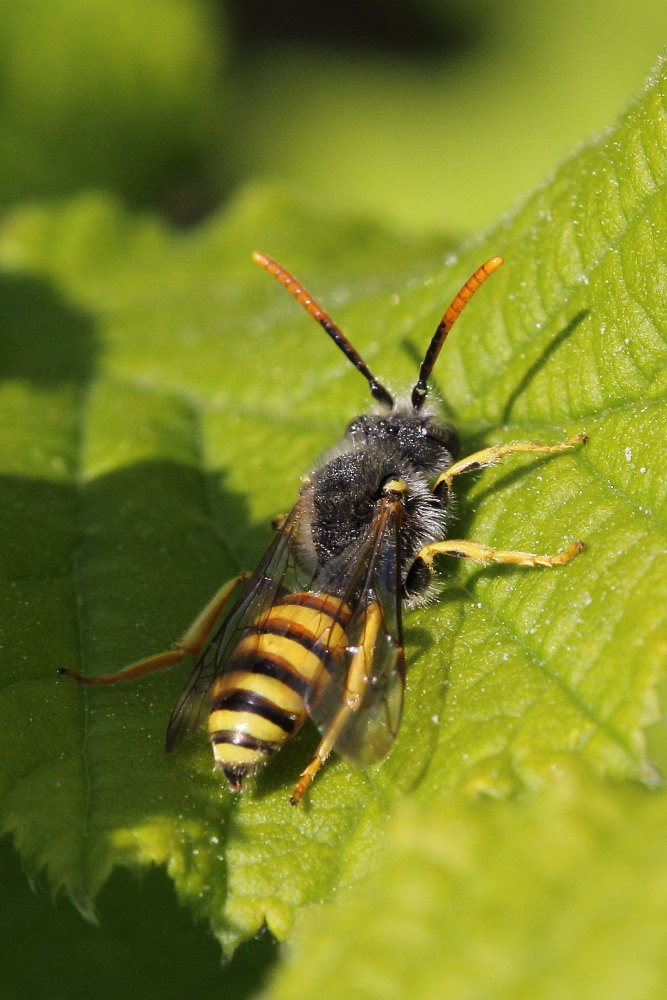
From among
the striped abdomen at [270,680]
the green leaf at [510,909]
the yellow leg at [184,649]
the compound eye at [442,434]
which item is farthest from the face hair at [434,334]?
the green leaf at [510,909]

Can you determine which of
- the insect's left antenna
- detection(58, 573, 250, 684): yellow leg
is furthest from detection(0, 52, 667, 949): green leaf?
the insect's left antenna

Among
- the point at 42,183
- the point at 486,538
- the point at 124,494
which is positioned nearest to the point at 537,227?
the point at 486,538

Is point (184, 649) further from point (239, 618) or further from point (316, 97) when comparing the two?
point (316, 97)

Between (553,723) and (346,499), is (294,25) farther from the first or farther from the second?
(553,723)

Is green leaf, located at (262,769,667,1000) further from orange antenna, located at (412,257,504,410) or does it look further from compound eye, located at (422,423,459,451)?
orange antenna, located at (412,257,504,410)

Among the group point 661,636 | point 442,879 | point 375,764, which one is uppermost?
point 661,636

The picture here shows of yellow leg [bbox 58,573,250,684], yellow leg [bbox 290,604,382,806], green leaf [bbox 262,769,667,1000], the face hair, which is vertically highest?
the face hair
